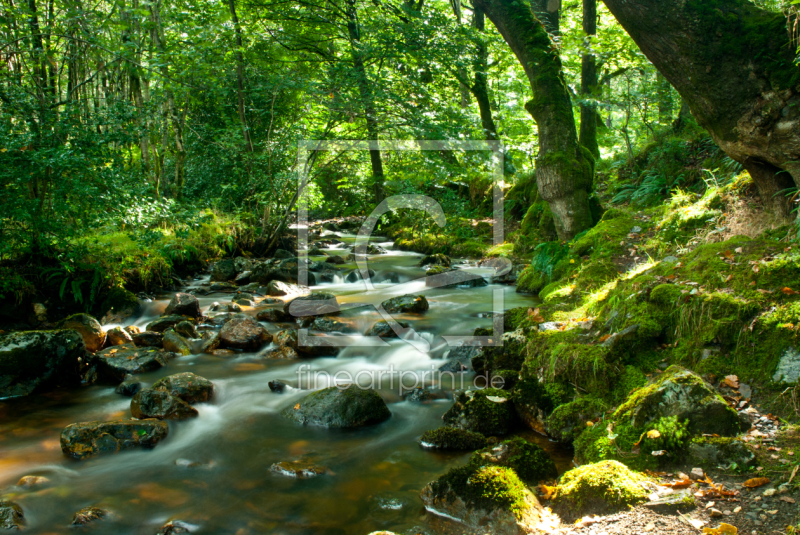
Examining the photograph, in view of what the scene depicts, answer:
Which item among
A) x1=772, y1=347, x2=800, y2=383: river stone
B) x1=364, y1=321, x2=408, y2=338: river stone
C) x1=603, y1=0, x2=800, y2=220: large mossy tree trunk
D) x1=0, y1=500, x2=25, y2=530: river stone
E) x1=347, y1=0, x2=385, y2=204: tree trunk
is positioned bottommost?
x1=0, y1=500, x2=25, y2=530: river stone

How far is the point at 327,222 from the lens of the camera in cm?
2241

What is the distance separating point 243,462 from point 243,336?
3.16 metres

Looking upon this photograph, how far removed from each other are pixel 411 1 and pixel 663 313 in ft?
50.0

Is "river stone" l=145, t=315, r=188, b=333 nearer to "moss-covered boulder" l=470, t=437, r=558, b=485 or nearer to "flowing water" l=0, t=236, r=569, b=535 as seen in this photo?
"flowing water" l=0, t=236, r=569, b=535

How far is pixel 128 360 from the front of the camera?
6.50 metres

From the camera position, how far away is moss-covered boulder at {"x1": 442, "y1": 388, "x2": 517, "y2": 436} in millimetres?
4523

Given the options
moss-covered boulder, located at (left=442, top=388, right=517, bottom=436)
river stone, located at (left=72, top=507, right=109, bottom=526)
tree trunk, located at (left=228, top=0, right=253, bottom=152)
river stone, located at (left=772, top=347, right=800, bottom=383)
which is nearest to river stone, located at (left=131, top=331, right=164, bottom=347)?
river stone, located at (left=72, top=507, right=109, bottom=526)

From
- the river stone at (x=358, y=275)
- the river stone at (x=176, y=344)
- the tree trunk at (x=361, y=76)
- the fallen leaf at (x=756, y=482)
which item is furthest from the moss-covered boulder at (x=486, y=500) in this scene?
the river stone at (x=358, y=275)

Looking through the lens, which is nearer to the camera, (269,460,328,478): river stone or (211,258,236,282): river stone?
(269,460,328,478): river stone

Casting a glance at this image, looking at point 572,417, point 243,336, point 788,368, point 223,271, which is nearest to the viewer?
point 788,368

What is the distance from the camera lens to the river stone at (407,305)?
877cm

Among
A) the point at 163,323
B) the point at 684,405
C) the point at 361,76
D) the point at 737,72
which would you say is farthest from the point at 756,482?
the point at 361,76

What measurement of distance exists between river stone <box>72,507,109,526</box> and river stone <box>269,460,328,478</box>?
1.29 m

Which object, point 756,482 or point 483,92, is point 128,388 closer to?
point 756,482
